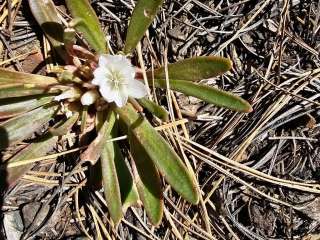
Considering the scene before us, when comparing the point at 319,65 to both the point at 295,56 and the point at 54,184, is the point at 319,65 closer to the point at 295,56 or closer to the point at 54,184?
the point at 295,56

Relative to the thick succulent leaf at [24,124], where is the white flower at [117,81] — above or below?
above

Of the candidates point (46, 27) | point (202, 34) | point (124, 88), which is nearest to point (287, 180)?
point (202, 34)

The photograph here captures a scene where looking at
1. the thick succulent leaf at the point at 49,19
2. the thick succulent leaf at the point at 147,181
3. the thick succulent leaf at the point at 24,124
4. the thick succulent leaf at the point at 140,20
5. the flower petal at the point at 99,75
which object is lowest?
the thick succulent leaf at the point at 147,181

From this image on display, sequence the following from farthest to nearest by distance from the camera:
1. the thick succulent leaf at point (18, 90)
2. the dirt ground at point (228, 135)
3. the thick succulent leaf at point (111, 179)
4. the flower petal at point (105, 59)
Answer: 1. the dirt ground at point (228, 135)
2. the thick succulent leaf at point (111, 179)
3. the thick succulent leaf at point (18, 90)
4. the flower petal at point (105, 59)

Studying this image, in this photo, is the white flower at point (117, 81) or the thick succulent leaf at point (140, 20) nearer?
the white flower at point (117, 81)

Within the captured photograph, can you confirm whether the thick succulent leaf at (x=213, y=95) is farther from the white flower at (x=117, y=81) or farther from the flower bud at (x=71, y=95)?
the flower bud at (x=71, y=95)

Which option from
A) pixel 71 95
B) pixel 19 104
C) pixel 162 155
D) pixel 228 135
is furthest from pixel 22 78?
pixel 228 135

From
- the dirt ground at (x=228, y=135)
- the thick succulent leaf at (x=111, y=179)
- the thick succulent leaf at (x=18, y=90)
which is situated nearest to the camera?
the thick succulent leaf at (x=18, y=90)

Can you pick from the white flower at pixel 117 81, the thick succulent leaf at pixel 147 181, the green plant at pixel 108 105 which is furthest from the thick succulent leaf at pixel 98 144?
the white flower at pixel 117 81

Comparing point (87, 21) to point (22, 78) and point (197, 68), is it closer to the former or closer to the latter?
point (22, 78)
